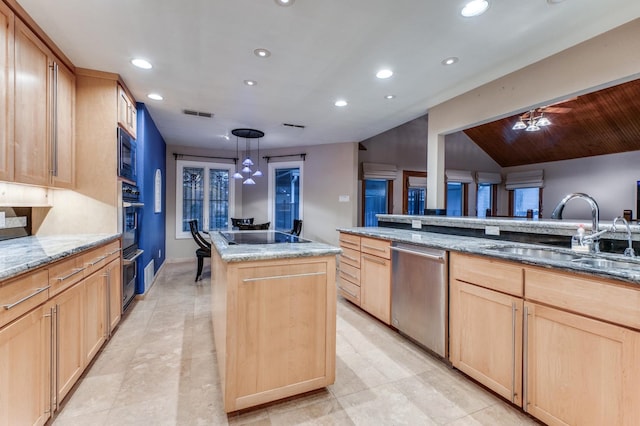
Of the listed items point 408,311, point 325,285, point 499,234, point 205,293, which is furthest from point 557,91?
point 205,293

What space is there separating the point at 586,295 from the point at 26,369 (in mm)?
2633

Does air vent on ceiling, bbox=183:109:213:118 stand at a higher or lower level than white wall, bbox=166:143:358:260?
higher

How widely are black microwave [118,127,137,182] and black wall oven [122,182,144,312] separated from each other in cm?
13

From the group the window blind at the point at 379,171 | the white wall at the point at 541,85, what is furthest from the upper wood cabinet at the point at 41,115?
the window blind at the point at 379,171

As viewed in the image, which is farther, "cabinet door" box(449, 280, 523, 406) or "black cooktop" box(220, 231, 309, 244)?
"black cooktop" box(220, 231, 309, 244)

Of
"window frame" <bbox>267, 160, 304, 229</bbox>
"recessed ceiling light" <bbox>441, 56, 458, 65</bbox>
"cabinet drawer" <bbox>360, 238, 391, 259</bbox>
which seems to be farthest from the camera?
"window frame" <bbox>267, 160, 304, 229</bbox>

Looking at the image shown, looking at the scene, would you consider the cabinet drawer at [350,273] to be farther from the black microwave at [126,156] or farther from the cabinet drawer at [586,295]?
the black microwave at [126,156]

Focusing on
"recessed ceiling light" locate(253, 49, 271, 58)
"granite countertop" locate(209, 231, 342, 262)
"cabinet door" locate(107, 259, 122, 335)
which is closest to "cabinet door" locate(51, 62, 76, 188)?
"cabinet door" locate(107, 259, 122, 335)

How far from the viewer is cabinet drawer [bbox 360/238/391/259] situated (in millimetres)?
2738

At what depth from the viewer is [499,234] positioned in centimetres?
241

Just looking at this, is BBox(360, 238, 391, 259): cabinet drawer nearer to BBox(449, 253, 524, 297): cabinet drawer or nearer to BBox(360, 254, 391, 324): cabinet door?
BBox(360, 254, 391, 324): cabinet door

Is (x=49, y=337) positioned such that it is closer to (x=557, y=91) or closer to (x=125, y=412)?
(x=125, y=412)

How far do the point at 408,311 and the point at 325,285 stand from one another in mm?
1113

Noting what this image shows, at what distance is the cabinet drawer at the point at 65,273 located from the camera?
5.05ft
